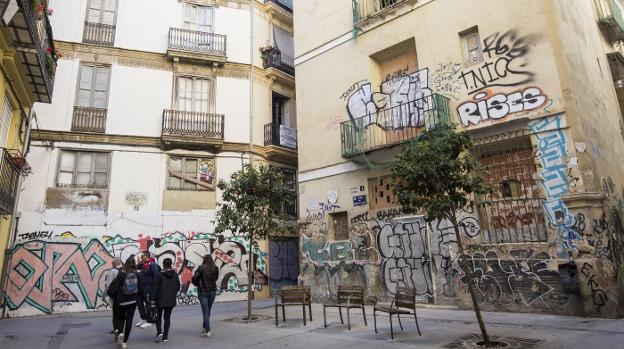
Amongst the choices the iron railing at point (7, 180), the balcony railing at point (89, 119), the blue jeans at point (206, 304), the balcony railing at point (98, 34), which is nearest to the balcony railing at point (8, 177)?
the iron railing at point (7, 180)

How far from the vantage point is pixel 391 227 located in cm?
1164

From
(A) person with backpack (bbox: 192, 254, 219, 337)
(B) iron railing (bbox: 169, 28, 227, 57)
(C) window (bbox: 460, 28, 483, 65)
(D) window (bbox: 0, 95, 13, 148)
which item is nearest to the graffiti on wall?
(D) window (bbox: 0, 95, 13, 148)

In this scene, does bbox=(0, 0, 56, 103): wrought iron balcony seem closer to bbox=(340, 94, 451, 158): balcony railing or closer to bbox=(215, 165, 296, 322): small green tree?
bbox=(215, 165, 296, 322): small green tree

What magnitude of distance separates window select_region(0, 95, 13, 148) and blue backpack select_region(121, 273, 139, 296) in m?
6.15

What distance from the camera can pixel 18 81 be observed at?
34.0 ft

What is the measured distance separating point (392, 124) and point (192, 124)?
8.12m

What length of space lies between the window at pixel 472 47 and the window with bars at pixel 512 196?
241 cm

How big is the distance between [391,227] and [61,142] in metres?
11.9

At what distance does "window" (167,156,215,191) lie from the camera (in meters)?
15.7

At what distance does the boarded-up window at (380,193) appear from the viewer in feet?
39.3

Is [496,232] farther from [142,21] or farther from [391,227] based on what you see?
[142,21]

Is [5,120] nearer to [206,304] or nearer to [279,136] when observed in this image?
[206,304]

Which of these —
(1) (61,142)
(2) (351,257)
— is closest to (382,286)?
(2) (351,257)

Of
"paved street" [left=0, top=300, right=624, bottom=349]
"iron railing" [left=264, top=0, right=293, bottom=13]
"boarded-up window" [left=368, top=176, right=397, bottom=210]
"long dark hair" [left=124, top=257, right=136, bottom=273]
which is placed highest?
"iron railing" [left=264, top=0, right=293, bottom=13]
